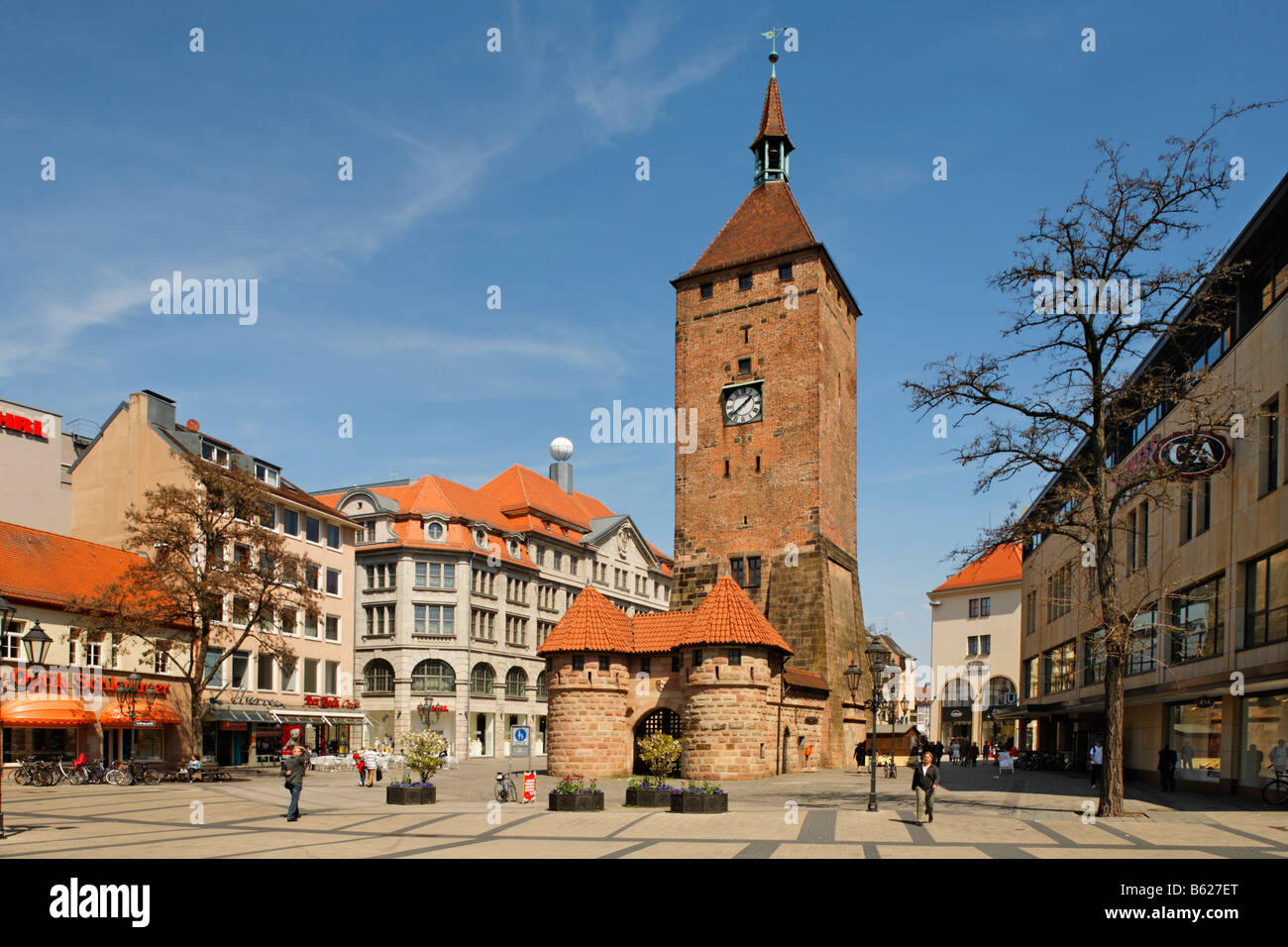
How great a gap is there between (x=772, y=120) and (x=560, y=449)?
1629 inches

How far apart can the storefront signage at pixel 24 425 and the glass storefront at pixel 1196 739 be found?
4541cm

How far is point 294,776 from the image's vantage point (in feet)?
71.1

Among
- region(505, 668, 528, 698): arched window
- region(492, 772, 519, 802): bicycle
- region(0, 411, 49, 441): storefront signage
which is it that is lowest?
region(505, 668, 528, 698): arched window

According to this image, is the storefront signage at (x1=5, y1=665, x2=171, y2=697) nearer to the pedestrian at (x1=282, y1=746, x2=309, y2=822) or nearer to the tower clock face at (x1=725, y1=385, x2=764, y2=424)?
the pedestrian at (x1=282, y1=746, x2=309, y2=822)

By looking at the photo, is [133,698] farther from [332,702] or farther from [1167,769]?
[1167,769]

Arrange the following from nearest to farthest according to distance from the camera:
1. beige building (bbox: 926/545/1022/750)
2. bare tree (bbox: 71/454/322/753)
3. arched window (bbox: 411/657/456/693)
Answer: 1. bare tree (bbox: 71/454/322/753)
2. arched window (bbox: 411/657/456/693)
3. beige building (bbox: 926/545/1022/750)

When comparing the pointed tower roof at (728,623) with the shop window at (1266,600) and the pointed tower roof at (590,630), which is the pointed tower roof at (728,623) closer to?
the pointed tower roof at (590,630)

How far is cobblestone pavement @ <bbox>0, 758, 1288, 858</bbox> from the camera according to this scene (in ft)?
53.1

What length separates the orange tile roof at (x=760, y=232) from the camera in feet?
168

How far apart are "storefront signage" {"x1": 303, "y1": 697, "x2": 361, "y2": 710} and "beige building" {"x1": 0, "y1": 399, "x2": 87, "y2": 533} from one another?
13.5 meters

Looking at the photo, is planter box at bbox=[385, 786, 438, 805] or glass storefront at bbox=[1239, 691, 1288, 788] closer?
glass storefront at bbox=[1239, 691, 1288, 788]

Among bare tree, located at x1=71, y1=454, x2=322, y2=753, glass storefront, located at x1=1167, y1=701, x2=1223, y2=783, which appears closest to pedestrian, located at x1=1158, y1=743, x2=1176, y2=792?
glass storefront, located at x1=1167, y1=701, x2=1223, y2=783
